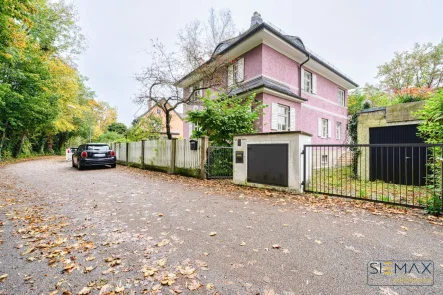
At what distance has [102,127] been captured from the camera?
163 ft

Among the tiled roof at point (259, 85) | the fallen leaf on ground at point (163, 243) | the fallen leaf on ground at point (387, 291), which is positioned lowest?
the fallen leaf on ground at point (163, 243)

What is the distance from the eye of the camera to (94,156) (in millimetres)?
12531

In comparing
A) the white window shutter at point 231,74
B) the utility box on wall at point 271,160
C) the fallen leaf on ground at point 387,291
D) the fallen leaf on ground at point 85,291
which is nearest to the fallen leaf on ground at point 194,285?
the fallen leaf on ground at point 85,291

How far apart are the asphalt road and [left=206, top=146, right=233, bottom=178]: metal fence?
3.75m

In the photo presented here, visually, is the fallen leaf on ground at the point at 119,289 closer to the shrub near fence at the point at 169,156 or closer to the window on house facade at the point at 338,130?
the shrub near fence at the point at 169,156

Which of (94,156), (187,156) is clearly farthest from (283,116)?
(94,156)

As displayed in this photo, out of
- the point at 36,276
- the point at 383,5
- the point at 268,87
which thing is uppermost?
the point at 383,5

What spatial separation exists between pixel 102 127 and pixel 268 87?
49682 mm

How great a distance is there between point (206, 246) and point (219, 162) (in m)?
6.22

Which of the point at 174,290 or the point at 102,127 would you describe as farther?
the point at 102,127

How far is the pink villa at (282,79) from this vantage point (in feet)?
40.9

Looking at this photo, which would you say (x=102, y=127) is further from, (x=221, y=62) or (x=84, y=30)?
(x=221, y=62)

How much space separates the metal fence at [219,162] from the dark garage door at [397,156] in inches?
230

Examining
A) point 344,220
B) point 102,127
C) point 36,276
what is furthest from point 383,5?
point 102,127
